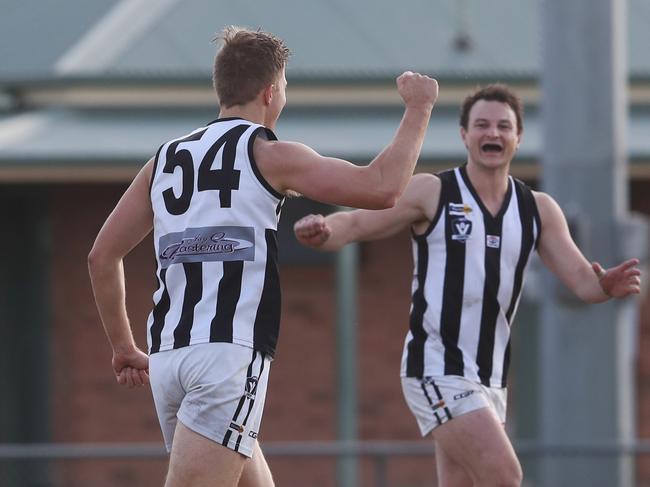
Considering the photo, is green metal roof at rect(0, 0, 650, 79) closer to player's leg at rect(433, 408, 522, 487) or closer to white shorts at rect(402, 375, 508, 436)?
white shorts at rect(402, 375, 508, 436)

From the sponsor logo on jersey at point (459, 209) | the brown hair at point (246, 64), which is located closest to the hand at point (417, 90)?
the brown hair at point (246, 64)

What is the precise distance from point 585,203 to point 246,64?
556cm

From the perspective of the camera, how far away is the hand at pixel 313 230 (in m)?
6.13

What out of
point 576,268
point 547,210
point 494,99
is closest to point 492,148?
point 494,99

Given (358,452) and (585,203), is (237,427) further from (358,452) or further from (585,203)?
(358,452)

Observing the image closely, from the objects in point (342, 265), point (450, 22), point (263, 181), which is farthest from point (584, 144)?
point (263, 181)

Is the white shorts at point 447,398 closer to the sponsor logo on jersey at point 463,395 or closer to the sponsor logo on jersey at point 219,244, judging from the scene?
the sponsor logo on jersey at point 463,395

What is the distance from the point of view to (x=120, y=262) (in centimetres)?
540

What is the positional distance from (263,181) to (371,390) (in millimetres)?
9963

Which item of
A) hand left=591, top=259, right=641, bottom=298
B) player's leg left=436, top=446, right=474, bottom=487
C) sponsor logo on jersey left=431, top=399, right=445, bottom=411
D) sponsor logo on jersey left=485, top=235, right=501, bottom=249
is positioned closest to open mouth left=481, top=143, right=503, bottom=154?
sponsor logo on jersey left=485, top=235, right=501, bottom=249

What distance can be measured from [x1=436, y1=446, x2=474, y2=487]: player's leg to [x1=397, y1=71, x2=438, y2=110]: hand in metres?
2.09

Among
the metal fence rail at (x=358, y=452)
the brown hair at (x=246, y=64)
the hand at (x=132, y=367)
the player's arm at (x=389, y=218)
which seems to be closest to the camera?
the brown hair at (x=246, y=64)

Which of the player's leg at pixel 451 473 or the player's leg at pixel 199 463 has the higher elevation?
the player's leg at pixel 199 463

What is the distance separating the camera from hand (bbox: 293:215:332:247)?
613 cm
